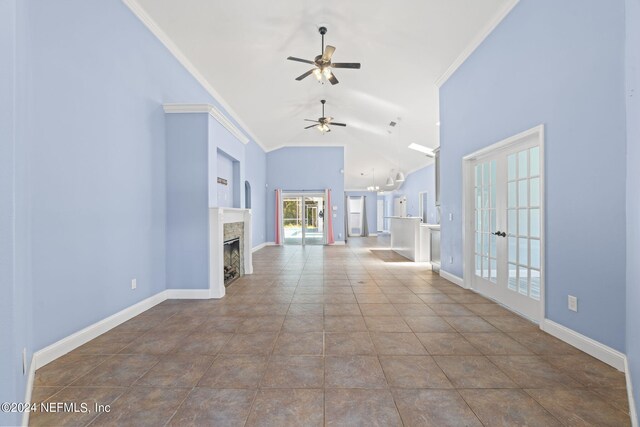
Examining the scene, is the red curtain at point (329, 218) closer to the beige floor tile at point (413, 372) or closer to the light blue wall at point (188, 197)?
the light blue wall at point (188, 197)

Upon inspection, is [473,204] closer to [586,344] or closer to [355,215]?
[586,344]

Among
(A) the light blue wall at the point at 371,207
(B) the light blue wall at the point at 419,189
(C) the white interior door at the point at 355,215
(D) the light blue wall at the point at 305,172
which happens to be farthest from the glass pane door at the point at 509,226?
(A) the light blue wall at the point at 371,207

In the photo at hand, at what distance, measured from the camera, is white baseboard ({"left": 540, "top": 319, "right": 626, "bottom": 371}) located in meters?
1.96

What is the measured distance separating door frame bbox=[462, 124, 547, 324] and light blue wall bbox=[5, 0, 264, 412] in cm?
368

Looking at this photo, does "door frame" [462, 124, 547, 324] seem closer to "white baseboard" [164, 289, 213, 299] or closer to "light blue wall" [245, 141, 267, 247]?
"white baseboard" [164, 289, 213, 299]

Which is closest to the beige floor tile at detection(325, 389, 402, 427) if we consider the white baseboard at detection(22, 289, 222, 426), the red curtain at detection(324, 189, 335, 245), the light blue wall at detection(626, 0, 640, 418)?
the light blue wall at detection(626, 0, 640, 418)

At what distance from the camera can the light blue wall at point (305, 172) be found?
34.4 ft

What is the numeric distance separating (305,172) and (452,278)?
7146mm

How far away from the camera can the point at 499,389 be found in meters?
1.75

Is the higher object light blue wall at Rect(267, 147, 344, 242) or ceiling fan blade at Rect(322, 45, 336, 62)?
ceiling fan blade at Rect(322, 45, 336, 62)

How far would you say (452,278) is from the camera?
441 centimetres

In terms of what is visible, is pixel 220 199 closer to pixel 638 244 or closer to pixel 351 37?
pixel 351 37

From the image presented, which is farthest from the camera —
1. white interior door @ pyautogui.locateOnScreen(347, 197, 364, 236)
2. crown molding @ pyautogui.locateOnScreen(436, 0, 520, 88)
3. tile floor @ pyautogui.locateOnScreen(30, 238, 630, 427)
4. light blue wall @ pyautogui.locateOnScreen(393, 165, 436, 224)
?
white interior door @ pyautogui.locateOnScreen(347, 197, 364, 236)

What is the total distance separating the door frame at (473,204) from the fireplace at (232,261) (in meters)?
3.56
